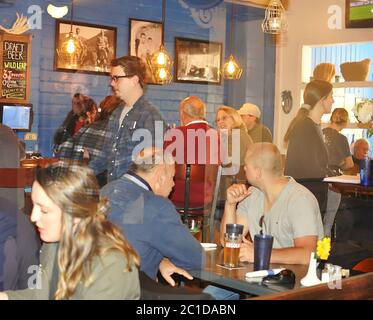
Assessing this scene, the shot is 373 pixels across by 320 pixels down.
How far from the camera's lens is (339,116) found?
6.09m

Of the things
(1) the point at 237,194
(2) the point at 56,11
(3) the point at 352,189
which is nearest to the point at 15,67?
(2) the point at 56,11

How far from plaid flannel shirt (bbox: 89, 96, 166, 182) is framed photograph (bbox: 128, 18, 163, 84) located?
10.4ft

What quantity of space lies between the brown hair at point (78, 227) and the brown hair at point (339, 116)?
466cm

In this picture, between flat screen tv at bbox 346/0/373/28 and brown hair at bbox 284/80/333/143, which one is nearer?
brown hair at bbox 284/80/333/143

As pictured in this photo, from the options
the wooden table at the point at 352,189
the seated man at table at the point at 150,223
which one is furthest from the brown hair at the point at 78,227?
the wooden table at the point at 352,189

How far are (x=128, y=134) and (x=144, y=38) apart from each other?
3645 millimetres

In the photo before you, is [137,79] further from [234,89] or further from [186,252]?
[234,89]

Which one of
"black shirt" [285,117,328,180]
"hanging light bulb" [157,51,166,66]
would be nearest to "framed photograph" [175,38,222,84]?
"hanging light bulb" [157,51,166,66]

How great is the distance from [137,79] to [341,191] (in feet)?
5.80

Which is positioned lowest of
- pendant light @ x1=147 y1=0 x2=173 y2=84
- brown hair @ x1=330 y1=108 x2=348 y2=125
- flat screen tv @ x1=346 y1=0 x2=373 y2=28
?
brown hair @ x1=330 y1=108 x2=348 y2=125

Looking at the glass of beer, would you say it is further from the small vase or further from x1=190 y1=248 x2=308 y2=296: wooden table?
the small vase

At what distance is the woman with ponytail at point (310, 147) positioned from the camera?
415cm

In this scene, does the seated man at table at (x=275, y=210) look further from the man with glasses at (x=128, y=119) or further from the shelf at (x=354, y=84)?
the shelf at (x=354, y=84)

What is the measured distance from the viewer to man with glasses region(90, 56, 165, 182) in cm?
342
